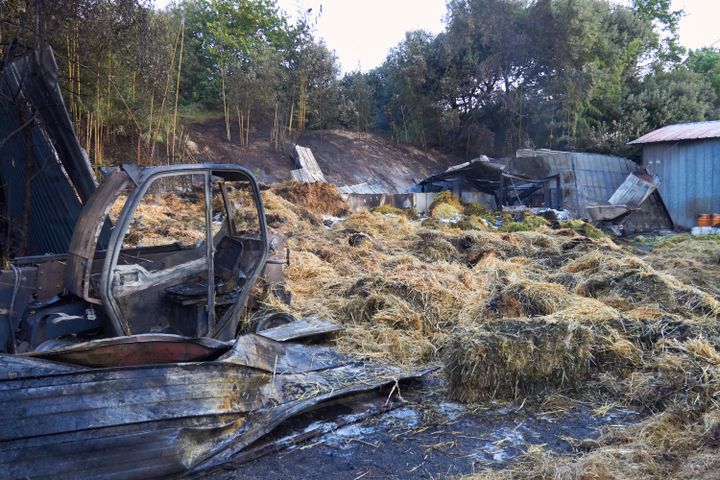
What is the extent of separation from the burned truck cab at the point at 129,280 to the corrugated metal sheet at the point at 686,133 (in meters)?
18.0

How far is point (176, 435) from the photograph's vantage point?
2955 mm

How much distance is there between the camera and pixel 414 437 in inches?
143

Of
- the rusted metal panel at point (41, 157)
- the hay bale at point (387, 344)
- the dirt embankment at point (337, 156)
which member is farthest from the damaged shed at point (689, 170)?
the rusted metal panel at point (41, 157)

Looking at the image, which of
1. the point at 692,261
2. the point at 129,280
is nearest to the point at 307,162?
the point at 692,261

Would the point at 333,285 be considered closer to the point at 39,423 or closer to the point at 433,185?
the point at 39,423

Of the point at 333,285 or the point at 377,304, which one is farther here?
the point at 333,285

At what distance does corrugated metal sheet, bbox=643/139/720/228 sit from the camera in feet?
60.2

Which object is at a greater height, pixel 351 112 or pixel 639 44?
pixel 639 44

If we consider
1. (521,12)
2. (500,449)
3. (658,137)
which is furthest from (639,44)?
(500,449)

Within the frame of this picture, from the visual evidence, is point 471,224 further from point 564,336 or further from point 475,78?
point 475,78

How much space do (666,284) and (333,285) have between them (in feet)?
13.1

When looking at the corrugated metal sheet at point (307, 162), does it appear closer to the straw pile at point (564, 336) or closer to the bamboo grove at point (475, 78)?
the bamboo grove at point (475, 78)

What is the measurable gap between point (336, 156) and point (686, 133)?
14104 millimetres

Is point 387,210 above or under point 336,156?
under
